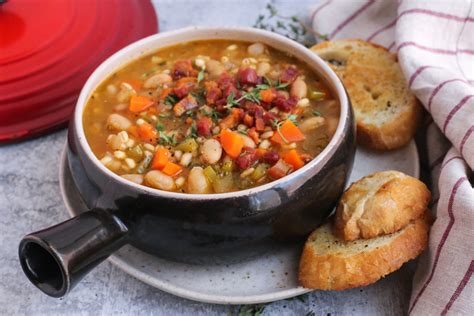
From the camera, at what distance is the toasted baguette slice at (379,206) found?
2.30 m

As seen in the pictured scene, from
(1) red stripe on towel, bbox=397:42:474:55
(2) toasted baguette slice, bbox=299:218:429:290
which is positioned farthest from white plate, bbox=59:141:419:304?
(1) red stripe on towel, bbox=397:42:474:55

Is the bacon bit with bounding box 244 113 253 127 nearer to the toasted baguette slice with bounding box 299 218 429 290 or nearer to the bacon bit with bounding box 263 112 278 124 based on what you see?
the bacon bit with bounding box 263 112 278 124

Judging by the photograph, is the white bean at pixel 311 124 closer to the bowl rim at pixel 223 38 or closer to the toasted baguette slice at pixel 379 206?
the bowl rim at pixel 223 38

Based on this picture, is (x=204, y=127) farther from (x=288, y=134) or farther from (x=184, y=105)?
(x=288, y=134)

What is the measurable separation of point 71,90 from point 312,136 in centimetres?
130

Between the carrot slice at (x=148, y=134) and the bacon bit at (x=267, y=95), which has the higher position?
the bacon bit at (x=267, y=95)

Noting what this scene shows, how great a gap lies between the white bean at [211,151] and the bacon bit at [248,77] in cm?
38

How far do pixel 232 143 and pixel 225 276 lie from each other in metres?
0.47

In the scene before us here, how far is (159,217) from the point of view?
2174 millimetres

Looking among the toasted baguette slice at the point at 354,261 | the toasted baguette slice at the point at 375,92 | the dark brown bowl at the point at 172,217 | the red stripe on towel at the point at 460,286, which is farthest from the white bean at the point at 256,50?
the red stripe on towel at the point at 460,286

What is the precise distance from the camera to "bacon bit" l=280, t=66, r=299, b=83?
2664 millimetres

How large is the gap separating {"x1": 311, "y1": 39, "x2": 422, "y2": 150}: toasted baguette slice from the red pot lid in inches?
42.2

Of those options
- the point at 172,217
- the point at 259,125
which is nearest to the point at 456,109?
the point at 259,125

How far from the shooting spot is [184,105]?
255 cm
